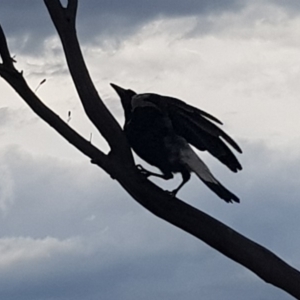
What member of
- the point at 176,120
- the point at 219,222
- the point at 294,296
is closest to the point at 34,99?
the point at 176,120

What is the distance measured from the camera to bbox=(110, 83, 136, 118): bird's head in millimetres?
6244

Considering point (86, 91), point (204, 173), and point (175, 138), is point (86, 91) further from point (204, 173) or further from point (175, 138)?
point (204, 173)

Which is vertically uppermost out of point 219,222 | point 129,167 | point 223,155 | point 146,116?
point 146,116

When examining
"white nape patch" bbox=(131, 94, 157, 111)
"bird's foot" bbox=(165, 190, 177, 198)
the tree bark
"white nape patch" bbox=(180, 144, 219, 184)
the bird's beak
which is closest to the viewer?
the tree bark

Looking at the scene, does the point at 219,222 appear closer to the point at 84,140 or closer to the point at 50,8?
the point at 84,140

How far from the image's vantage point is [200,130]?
17.1 ft

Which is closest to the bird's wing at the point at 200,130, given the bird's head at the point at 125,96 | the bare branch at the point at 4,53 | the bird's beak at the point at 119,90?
the bird's head at the point at 125,96

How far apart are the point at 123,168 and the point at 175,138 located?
1.04 metres

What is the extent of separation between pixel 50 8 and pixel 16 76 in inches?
24.8

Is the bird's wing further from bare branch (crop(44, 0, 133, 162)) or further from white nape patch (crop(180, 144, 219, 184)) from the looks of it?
bare branch (crop(44, 0, 133, 162))

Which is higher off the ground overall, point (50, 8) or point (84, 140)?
point (50, 8)

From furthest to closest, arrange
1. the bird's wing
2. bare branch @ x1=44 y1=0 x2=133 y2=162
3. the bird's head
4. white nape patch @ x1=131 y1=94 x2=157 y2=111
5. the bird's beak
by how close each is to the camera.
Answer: the bird's beak, the bird's head, white nape patch @ x1=131 y1=94 x2=157 y2=111, the bird's wing, bare branch @ x1=44 y1=0 x2=133 y2=162

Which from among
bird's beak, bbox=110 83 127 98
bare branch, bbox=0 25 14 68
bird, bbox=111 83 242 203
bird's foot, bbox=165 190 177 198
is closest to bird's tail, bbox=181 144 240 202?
bird, bbox=111 83 242 203

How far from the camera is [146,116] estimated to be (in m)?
5.78
